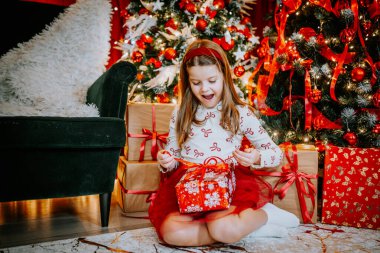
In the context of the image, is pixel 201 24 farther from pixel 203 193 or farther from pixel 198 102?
pixel 203 193

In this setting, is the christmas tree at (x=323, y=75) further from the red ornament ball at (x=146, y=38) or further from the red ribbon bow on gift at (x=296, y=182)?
the red ornament ball at (x=146, y=38)

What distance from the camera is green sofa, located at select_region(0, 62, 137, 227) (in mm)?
1102

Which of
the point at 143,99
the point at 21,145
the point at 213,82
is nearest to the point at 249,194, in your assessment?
the point at 213,82

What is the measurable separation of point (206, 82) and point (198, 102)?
0.50 ft

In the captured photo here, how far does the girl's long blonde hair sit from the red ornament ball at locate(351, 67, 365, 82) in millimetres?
573

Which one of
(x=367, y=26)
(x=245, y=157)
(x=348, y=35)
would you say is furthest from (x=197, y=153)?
(x=367, y=26)

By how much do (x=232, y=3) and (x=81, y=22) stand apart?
103 centimetres

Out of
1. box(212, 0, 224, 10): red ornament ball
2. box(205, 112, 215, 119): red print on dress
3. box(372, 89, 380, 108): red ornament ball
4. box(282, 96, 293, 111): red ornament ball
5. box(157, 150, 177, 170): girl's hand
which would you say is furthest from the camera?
box(212, 0, 224, 10): red ornament ball

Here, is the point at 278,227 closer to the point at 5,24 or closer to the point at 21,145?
the point at 21,145

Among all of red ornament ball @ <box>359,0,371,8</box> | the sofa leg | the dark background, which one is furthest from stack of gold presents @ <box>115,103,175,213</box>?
red ornament ball @ <box>359,0,371,8</box>

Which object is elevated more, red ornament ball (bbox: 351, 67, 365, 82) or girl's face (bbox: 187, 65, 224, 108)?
red ornament ball (bbox: 351, 67, 365, 82)

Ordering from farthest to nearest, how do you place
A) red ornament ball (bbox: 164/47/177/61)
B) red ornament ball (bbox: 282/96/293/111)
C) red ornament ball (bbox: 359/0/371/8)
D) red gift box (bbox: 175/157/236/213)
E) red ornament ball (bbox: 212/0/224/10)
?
1. red ornament ball (bbox: 212/0/224/10)
2. red ornament ball (bbox: 164/47/177/61)
3. red ornament ball (bbox: 282/96/293/111)
4. red ornament ball (bbox: 359/0/371/8)
5. red gift box (bbox: 175/157/236/213)

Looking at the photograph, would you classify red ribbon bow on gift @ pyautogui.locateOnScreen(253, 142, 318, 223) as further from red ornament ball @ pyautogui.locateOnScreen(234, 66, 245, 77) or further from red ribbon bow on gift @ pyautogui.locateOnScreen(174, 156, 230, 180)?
red ornament ball @ pyautogui.locateOnScreen(234, 66, 245, 77)

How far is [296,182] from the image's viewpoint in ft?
4.32
